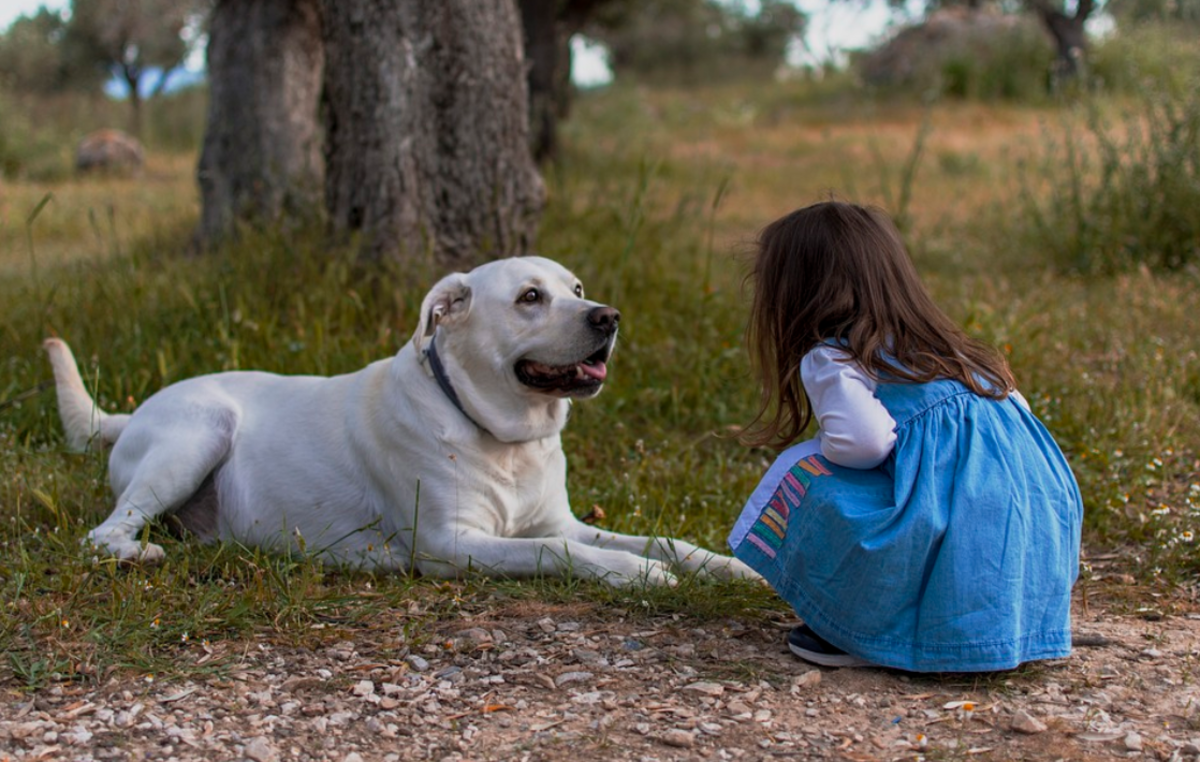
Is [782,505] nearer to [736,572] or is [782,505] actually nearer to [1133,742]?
[736,572]

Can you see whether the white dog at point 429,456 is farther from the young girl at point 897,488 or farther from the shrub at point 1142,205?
the shrub at point 1142,205

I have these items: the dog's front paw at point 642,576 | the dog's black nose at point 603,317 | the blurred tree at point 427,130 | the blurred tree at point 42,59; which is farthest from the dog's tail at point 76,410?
the blurred tree at point 42,59

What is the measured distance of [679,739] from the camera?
2.63m

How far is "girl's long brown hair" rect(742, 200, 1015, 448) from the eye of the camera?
302 cm

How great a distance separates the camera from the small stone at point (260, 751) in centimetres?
255

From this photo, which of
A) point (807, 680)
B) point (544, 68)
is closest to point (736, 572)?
point (807, 680)

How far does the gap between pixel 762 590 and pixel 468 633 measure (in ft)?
2.96

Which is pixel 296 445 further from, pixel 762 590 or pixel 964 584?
pixel 964 584

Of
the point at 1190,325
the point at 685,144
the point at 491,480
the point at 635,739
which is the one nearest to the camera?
the point at 635,739

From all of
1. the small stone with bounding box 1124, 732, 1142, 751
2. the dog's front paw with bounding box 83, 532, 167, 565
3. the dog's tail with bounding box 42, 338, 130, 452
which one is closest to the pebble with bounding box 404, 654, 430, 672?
the dog's front paw with bounding box 83, 532, 167, 565

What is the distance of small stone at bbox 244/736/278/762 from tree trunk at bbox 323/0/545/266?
340 centimetres

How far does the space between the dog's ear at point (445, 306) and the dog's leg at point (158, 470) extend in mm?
863

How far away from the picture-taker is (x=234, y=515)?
13.3ft

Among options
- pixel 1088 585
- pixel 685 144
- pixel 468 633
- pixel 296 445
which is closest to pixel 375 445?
pixel 296 445
